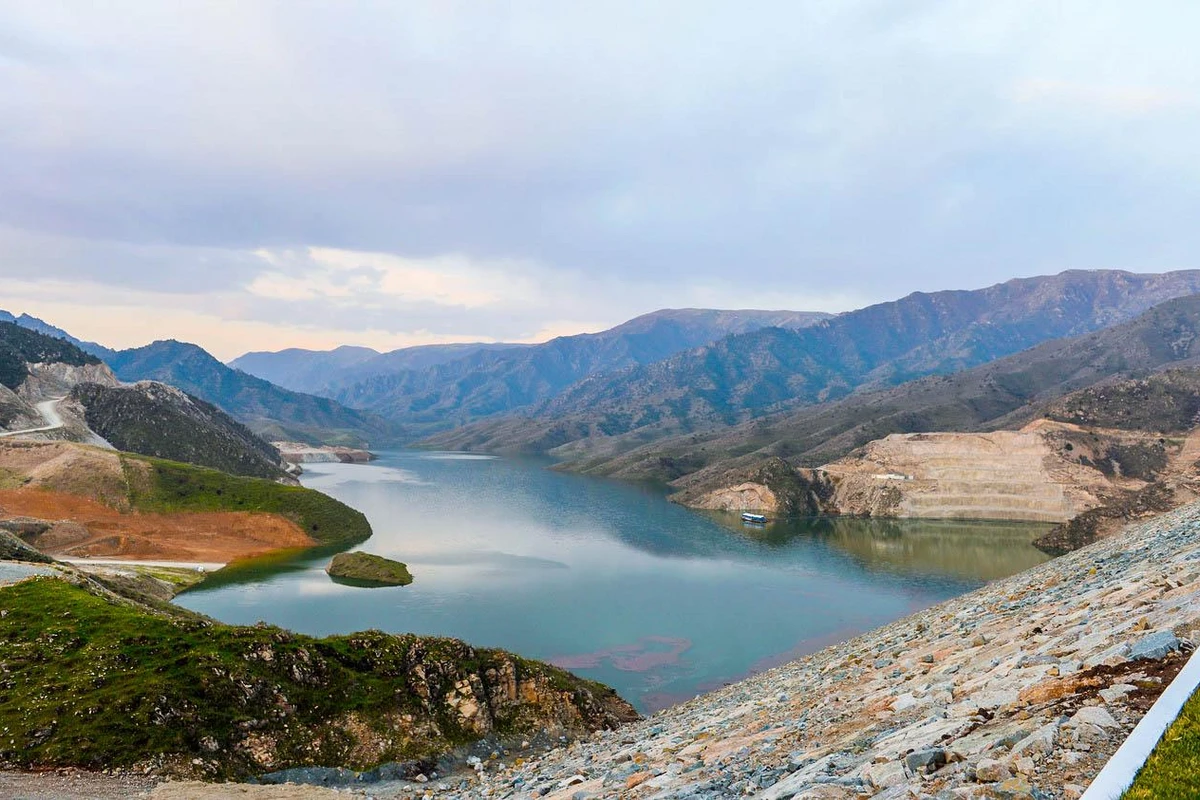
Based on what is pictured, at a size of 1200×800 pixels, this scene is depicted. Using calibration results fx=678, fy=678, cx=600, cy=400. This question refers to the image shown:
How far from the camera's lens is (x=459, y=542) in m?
123

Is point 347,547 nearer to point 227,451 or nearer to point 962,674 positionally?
point 227,451

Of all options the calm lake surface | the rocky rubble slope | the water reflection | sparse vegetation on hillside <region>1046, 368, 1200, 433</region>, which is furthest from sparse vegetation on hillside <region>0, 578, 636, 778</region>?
sparse vegetation on hillside <region>1046, 368, 1200, 433</region>

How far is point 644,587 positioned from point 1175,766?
87703mm

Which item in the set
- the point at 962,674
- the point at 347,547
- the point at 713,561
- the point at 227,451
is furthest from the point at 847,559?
the point at 227,451

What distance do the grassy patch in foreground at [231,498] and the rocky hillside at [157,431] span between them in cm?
4129

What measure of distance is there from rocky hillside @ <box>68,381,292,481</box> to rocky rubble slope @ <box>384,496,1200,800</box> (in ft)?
568

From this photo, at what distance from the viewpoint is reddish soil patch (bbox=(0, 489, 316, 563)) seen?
106m

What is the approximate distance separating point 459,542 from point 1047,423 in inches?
5719

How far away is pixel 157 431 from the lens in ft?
576

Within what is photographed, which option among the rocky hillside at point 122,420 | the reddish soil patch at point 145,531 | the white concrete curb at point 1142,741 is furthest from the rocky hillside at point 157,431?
the white concrete curb at point 1142,741

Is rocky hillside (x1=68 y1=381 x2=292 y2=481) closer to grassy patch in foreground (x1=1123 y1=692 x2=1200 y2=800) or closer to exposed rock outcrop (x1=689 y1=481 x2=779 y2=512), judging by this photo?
exposed rock outcrop (x1=689 y1=481 x2=779 y2=512)

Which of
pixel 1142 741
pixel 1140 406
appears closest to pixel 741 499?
pixel 1140 406

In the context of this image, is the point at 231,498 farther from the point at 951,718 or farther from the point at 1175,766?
the point at 1175,766

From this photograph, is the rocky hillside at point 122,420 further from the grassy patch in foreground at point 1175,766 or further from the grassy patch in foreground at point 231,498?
the grassy patch in foreground at point 1175,766
